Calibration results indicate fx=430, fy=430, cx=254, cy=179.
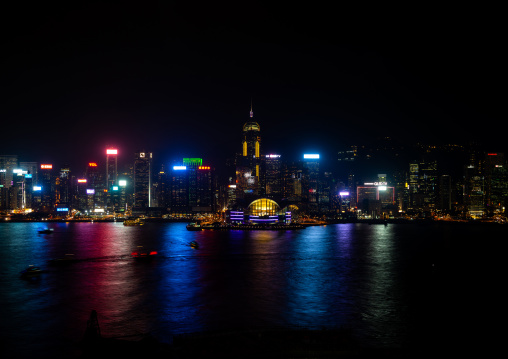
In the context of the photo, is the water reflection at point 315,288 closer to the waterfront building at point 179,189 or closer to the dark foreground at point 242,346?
the dark foreground at point 242,346

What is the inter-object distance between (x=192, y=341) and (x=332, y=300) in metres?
13.8

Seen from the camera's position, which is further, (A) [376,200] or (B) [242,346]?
(A) [376,200]

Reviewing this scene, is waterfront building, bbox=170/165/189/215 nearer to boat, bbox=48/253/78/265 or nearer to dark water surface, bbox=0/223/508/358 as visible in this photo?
dark water surface, bbox=0/223/508/358

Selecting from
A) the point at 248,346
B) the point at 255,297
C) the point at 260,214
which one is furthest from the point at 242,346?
the point at 260,214

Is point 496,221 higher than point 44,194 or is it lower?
lower

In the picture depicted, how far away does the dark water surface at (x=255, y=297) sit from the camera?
21703mm

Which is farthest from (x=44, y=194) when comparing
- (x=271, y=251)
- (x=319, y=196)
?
(x=271, y=251)

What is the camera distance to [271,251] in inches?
2271

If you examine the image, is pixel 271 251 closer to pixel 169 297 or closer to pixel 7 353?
pixel 169 297

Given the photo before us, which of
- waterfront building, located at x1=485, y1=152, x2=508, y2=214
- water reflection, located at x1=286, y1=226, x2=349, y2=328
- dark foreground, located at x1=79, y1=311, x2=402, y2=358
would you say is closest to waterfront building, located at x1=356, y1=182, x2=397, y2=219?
waterfront building, located at x1=485, y1=152, x2=508, y2=214

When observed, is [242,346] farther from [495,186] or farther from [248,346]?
[495,186]

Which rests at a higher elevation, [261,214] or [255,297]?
[261,214]

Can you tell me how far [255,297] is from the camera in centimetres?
2969

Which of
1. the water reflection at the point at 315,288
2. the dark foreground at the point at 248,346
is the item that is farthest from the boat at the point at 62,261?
the dark foreground at the point at 248,346
